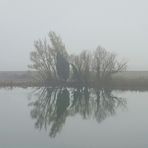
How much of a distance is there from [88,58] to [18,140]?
19.1m

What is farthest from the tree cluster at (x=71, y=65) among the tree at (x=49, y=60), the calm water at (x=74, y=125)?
the calm water at (x=74, y=125)

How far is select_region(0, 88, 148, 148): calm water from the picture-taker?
9.02 meters

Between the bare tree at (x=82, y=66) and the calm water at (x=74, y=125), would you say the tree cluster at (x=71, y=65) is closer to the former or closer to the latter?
the bare tree at (x=82, y=66)

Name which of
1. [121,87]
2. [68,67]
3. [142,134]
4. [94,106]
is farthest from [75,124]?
[68,67]

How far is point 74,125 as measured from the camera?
11.3 meters

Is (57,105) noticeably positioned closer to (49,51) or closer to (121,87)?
(121,87)

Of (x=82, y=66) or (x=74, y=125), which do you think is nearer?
(x=74, y=125)

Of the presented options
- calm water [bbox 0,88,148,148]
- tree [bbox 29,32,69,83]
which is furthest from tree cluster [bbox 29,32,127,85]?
calm water [bbox 0,88,148,148]

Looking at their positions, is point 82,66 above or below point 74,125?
above

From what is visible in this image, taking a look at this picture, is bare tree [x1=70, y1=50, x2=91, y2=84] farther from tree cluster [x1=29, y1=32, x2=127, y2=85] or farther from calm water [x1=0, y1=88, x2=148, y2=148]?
calm water [x1=0, y1=88, x2=148, y2=148]

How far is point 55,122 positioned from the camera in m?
12.0

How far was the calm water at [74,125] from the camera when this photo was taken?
9023mm

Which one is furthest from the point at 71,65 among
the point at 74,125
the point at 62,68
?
the point at 74,125

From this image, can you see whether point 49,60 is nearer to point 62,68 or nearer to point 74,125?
point 62,68
